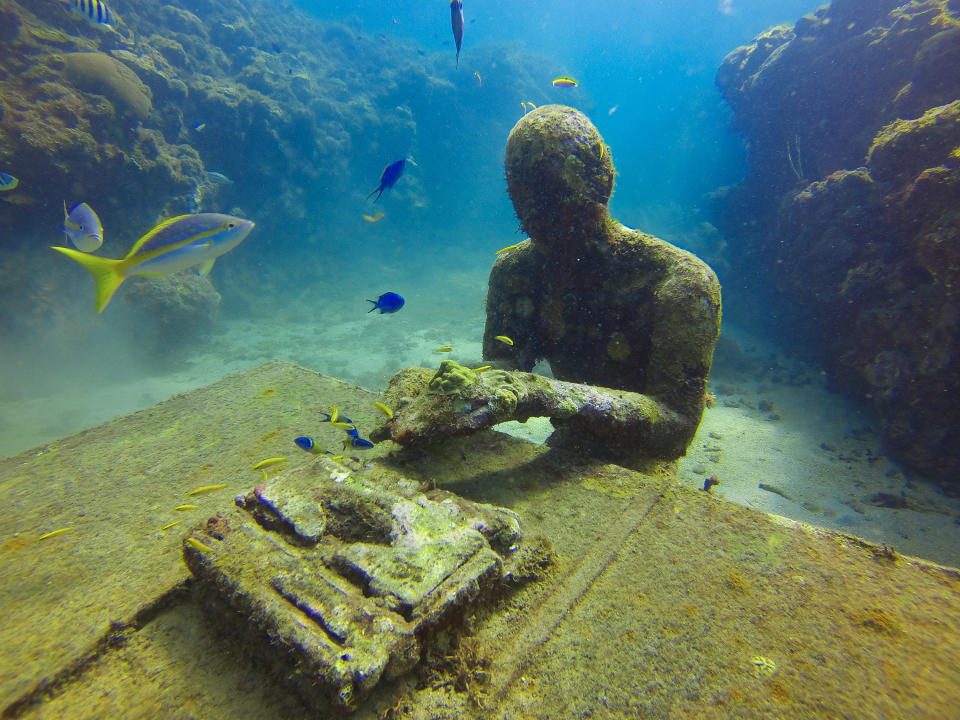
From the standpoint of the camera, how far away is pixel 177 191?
1251 centimetres

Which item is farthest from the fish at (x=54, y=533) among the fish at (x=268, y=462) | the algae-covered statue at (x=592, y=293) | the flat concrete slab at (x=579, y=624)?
the algae-covered statue at (x=592, y=293)

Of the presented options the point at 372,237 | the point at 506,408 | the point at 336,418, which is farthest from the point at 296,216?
the point at 506,408

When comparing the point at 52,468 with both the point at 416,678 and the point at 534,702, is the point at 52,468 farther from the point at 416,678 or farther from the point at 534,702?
the point at 534,702

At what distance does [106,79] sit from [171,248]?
469 inches

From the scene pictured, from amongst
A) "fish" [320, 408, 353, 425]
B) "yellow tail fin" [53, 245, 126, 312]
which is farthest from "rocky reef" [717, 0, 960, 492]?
"yellow tail fin" [53, 245, 126, 312]

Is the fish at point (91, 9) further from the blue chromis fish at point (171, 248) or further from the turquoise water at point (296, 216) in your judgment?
the blue chromis fish at point (171, 248)

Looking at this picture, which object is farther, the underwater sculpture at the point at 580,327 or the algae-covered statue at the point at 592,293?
the algae-covered statue at the point at 592,293

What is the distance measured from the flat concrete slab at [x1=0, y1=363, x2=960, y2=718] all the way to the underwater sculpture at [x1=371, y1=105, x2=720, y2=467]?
0.41 m

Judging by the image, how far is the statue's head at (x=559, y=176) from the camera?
272 cm

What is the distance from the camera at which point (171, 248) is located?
3246 mm

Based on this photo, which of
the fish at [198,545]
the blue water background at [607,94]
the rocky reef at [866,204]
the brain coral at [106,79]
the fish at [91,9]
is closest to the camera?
the fish at [198,545]

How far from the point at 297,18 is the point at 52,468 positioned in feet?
124

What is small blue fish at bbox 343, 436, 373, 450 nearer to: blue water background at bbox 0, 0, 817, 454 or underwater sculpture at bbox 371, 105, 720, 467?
underwater sculpture at bbox 371, 105, 720, 467

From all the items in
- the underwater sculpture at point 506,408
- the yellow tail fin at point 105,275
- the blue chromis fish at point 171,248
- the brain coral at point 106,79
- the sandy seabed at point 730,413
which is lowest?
the sandy seabed at point 730,413
